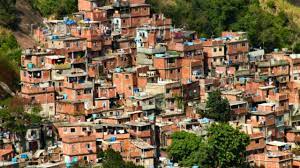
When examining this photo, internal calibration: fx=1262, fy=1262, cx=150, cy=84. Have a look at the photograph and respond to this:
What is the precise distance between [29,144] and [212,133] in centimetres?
564

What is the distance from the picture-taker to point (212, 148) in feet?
127

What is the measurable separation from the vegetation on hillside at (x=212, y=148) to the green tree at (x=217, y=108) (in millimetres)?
2172

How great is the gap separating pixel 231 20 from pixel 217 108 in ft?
40.4

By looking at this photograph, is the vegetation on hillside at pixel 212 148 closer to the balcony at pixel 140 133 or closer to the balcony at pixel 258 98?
the balcony at pixel 140 133

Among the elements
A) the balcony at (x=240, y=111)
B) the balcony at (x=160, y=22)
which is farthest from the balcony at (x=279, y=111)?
the balcony at (x=160, y=22)

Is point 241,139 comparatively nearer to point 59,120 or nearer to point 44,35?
point 59,120

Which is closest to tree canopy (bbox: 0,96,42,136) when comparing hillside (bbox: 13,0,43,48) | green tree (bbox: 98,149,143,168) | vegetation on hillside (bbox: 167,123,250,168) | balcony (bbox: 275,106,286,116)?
green tree (bbox: 98,149,143,168)

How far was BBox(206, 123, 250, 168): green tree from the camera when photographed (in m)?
38.7

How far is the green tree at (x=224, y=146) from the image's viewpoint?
38688 millimetres

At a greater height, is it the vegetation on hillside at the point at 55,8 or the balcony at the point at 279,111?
the vegetation on hillside at the point at 55,8

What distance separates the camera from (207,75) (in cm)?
4516

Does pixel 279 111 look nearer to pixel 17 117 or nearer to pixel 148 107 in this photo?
pixel 148 107

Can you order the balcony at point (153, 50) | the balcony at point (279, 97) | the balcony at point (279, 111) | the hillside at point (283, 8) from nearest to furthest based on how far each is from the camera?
the balcony at point (279, 111), the balcony at point (279, 97), the balcony at point (153, 50), the hillside at point (283, 8)

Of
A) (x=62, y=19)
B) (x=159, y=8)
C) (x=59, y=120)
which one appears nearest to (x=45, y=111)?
(x=59, y=120)
